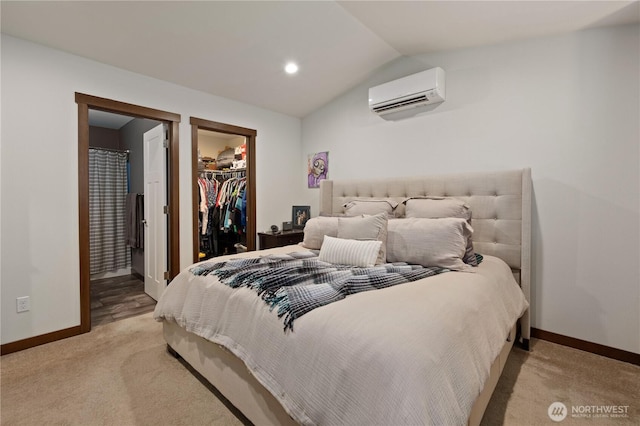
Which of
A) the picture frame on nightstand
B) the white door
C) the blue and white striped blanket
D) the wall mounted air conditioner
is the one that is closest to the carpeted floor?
the blue and white striped blanket

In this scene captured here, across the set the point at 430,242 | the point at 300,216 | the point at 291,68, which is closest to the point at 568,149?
the point at 430,242

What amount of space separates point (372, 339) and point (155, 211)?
10.1 ft

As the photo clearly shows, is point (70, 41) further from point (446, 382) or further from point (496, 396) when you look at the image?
point (496, 396)

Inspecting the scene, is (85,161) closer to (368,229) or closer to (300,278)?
(300,278)

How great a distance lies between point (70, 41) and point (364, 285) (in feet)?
9.35

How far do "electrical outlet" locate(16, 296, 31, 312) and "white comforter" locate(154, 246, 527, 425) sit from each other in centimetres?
171

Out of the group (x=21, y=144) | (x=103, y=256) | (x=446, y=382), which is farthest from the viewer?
(x=103, y=256)

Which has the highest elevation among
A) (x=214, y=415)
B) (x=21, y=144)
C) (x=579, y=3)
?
(x=579, y=3)

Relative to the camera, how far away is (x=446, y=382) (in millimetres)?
→ 984

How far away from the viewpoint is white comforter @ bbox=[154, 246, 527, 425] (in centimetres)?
95

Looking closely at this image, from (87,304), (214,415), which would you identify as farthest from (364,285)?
(87,304)

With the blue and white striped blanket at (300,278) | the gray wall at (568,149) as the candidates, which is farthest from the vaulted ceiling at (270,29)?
the blue and white striped blanket at (300,278)

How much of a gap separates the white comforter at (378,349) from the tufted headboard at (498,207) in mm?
912

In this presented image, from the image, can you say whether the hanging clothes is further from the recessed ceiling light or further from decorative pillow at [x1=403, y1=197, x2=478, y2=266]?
decorative pillow at [x1=403, y1=197, x2=478, y2=266]
